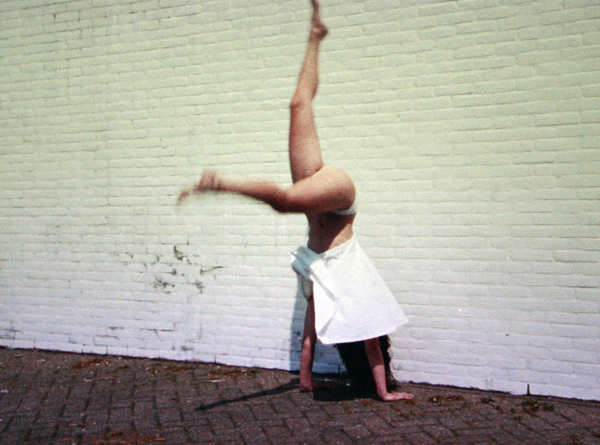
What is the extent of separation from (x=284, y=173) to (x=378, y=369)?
69.1 inches

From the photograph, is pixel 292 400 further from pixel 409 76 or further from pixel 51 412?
pixel 409 76

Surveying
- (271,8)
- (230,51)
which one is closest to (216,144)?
(230,51)

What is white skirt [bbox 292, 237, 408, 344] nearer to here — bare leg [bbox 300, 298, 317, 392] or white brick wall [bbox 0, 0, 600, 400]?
bare leg [bbox 300, 298, 317, 392]

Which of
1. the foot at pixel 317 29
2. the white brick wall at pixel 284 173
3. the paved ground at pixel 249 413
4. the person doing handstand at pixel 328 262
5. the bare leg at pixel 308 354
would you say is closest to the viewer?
the paved ground at pixel 249 413

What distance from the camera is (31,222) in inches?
214

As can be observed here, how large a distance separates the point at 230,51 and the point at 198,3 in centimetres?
54

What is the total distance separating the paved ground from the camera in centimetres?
321

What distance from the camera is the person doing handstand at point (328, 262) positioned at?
3.32 m

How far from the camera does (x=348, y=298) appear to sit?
145 inches

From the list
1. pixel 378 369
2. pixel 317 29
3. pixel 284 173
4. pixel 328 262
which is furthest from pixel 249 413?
pixel 317 29

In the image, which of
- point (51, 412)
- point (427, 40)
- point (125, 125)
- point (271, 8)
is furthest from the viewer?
point (125, 125)

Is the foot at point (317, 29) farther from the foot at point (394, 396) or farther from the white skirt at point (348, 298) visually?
the foot at point (394, 396)

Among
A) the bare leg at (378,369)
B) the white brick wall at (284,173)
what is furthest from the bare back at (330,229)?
the bare leg at (378,369)

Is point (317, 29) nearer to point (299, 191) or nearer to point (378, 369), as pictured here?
point (299, 191)
